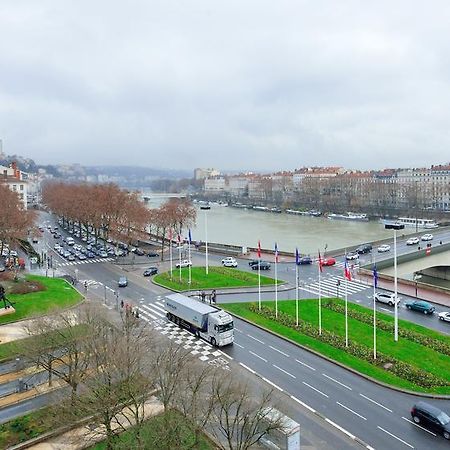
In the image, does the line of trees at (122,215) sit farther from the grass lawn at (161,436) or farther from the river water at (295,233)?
the grass lawn at (161,436)

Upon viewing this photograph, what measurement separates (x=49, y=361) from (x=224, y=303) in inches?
717

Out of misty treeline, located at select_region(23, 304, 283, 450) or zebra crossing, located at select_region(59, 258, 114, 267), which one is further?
zebra crossing, located at select_region(59, 258, 114, 267)

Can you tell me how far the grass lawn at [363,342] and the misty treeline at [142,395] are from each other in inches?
352

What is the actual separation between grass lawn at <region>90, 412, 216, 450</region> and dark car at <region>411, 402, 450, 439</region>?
8692mm

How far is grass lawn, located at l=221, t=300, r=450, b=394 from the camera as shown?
24006 millimetres

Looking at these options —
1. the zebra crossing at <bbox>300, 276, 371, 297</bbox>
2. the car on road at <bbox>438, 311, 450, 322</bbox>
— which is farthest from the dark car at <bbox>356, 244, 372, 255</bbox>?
the car on road at <bbox>438, 311, 450, 322</bbox>

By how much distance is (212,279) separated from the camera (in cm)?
4494

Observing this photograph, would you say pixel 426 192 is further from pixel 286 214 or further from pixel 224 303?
pixel 224 303

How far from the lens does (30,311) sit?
3294cm

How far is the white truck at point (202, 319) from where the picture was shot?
27625mm

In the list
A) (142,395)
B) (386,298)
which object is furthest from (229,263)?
(142,395)

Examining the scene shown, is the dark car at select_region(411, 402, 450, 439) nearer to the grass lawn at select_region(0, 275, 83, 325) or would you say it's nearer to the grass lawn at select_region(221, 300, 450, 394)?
the grass lawn at select_region(221, 300, 450, 394)

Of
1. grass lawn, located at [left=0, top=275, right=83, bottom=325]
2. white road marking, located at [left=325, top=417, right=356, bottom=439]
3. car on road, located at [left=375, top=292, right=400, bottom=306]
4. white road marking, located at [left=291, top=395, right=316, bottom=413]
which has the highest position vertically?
grass lawn, located at [left=0, top=275, right=83, bottom=325]

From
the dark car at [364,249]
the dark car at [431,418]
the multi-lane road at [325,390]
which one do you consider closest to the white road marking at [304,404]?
the multi-lane road at [325,390]
